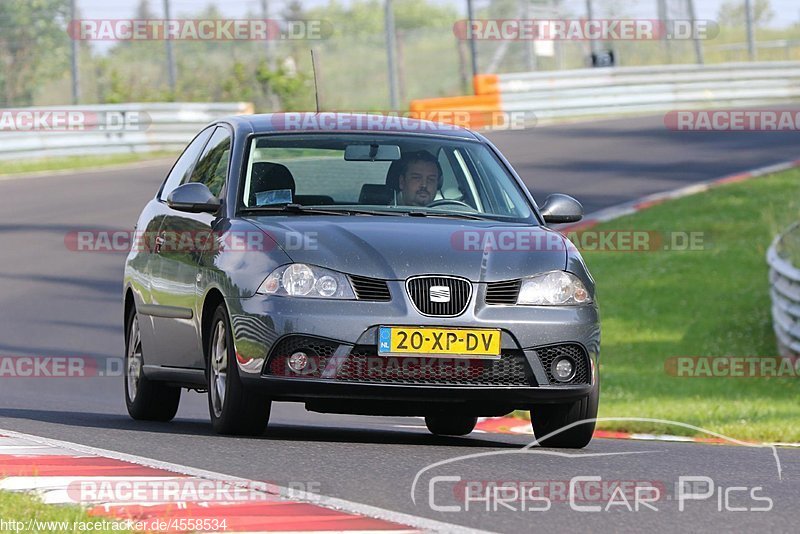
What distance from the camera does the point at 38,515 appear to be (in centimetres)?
580

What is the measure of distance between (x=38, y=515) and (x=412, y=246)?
2.74 metres

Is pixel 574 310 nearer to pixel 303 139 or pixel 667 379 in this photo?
pixel 303 139

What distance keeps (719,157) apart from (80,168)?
417 inches

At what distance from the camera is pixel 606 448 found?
29.5 ft

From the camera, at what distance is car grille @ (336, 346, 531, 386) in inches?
309

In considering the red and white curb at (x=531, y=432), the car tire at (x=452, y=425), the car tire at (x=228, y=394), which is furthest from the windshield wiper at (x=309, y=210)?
the red and white curb at (x=531, y=432)

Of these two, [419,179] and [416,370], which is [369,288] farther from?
[419,179]

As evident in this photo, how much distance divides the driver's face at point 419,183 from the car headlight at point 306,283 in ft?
3.81

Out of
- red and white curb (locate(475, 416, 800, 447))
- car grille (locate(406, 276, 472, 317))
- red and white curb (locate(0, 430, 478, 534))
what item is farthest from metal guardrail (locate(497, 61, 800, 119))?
red and white curb (locate(0, 430, 478, 534))

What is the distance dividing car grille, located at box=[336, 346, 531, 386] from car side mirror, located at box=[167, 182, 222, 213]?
4.58 feet

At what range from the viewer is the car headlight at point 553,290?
8055mm
